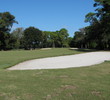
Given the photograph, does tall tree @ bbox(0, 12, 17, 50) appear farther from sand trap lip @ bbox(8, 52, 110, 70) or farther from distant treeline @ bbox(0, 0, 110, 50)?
sand trap lip @ bbox(8, 52, 110, 70)

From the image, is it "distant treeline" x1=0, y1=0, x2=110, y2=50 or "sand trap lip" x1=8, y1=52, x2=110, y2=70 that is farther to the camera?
"distant treeline" x1=0, y1=0, x2=110, y2=50

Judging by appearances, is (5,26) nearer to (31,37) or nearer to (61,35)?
(31,37)

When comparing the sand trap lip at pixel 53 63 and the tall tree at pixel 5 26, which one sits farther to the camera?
the tall tree at pixel 5 26

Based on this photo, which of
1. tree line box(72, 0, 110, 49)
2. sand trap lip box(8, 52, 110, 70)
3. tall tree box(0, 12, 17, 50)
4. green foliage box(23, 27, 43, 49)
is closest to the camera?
sand trap lip box(8, 52, 110, 70)

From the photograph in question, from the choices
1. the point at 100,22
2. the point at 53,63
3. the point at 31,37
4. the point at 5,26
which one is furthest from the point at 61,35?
the point at 53,63

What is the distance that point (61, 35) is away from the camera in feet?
283

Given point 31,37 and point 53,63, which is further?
point 31,37

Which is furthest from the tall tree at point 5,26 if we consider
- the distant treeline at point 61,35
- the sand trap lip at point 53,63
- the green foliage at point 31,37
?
the sand trap lip at point 53,63

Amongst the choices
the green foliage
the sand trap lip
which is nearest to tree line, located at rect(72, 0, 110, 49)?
the sand trap lip

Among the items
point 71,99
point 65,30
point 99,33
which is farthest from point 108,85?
point 65,30

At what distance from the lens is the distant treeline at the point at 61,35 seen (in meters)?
34.9

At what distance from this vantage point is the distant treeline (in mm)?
34894

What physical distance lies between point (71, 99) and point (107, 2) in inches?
1234

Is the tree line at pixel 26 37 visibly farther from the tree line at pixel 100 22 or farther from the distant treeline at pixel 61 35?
the tree line at pixel 100 22
